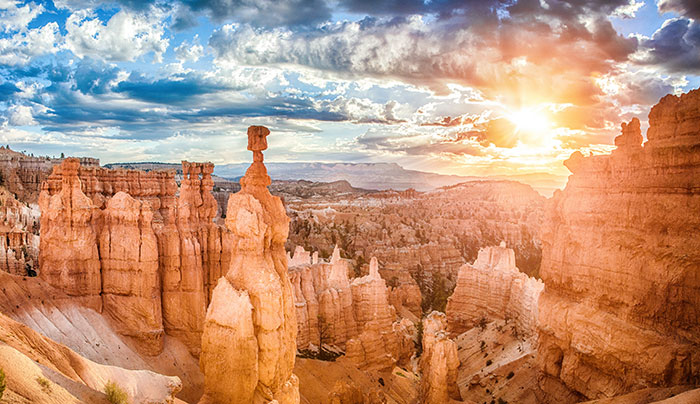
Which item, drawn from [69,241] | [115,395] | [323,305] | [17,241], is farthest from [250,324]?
[17,241]

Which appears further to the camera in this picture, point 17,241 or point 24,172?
point 24,172

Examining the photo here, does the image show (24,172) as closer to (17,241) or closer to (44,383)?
(17,241)

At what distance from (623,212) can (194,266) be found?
16.3 metres

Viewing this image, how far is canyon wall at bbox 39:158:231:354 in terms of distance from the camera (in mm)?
16234

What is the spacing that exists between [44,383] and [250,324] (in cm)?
555

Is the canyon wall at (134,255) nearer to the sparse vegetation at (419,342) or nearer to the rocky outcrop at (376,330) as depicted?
the rocky outcrop at (376,330)

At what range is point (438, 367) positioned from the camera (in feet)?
68.4

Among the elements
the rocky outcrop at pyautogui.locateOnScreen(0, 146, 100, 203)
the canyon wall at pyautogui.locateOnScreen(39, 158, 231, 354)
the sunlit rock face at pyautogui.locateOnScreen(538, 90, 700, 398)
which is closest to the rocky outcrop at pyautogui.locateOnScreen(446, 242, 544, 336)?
the sunlit rock face at pyautogui.locateOnScreen(538, 90, 700, 398)

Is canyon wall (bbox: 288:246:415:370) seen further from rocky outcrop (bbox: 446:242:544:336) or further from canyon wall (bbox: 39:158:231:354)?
canyon wall (bbox: 39:158:231:354)

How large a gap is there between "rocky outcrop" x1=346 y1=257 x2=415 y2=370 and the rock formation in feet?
43.9

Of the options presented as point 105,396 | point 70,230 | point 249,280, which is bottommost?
point 105,396

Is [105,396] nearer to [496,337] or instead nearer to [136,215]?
[136,215]

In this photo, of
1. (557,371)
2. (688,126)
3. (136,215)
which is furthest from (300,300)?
(688,126)

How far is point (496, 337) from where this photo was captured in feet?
92.7
